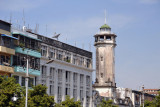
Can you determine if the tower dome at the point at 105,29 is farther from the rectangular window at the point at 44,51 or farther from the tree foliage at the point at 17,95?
the tree foliage at the point at 17,95

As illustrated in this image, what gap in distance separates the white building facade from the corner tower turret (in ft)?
48.3

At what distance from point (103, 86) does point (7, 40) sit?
4605 cm

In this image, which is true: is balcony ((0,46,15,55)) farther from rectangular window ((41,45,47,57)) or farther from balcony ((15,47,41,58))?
rectangular window ((41,45,47,57))

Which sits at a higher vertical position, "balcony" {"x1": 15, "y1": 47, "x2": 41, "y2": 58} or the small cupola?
the small cupola

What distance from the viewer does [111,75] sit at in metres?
98.2

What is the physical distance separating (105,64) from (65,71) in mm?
27093

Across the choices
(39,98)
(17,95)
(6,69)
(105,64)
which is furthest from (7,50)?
(105,64)

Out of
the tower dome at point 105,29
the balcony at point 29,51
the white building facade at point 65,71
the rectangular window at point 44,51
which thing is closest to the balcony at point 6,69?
the balcony at point 29,51

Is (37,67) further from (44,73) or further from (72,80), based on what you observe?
(72,80)

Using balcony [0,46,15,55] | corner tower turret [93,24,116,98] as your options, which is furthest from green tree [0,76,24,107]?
corner tower turret [93,24,116,98]

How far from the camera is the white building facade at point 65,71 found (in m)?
68.1

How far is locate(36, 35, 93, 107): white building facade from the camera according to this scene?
68062 mm

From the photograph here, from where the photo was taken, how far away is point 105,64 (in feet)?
325

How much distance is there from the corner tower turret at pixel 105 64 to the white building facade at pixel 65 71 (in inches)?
579
